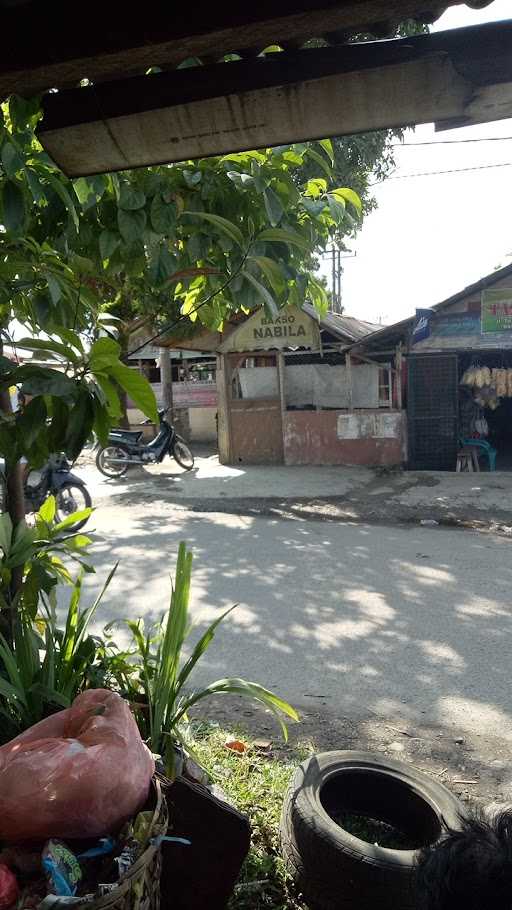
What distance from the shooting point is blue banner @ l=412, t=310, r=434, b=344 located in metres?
10.4

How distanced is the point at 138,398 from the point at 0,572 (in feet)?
3.08

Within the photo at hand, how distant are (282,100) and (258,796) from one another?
8.12ft

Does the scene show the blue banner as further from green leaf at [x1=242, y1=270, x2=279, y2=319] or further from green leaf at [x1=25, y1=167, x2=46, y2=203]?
green leaf at [x1=25, y1=167, x2=46, y2=203]

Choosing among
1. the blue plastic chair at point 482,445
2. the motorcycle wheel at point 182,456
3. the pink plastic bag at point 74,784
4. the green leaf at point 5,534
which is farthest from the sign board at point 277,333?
the pink plastic bag at point 74,784

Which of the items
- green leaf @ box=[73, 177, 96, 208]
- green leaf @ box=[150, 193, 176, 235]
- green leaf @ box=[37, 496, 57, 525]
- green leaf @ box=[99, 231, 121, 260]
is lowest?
green leaf @ box=[37, 496, 57, 525]

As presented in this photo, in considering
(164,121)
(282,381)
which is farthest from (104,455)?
(164,121)

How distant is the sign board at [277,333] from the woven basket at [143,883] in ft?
32.0

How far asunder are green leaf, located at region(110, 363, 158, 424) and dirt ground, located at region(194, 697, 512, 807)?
2.09m

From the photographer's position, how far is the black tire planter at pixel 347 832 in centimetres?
187

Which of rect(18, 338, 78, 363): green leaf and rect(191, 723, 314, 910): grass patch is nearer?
rect(18, 338, 78, 363): green leaf

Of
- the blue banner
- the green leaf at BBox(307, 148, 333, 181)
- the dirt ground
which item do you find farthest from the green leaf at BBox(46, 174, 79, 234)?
the blue banner

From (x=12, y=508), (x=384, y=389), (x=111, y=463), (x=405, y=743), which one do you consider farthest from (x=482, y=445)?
(x=12, y=508)

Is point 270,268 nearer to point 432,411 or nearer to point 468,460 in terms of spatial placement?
point 432,411

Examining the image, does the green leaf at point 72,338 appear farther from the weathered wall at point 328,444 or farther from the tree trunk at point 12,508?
the weathered wall at point 328,444
